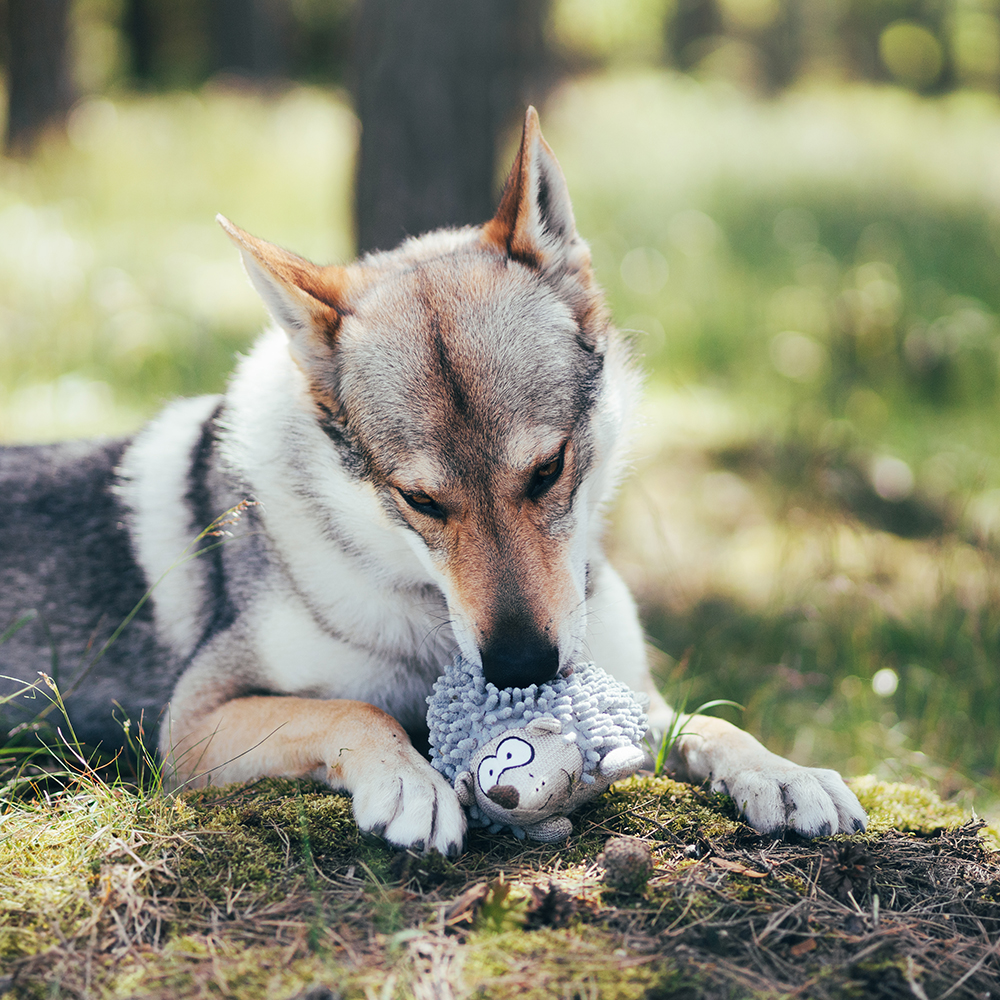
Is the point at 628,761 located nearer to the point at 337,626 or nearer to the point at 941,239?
the point at 337,626

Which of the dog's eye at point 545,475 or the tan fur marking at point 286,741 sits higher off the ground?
the dog's eye at point 545,475

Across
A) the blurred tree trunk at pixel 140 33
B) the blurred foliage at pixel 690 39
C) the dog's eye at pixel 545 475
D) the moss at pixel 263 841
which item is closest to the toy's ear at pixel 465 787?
the moss at pixel 263 841

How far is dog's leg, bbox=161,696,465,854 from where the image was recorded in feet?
7.20

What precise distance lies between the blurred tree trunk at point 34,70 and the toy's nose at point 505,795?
37.4 feet

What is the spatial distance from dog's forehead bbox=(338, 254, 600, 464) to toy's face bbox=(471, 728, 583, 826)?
80cm

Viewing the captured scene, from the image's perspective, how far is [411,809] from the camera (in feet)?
7.20

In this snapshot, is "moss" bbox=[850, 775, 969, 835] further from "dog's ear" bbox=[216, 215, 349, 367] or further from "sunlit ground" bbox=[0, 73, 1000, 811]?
"dog's ear" bbox=[216, 215, 349, 367]

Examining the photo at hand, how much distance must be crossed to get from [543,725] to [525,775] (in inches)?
5.2

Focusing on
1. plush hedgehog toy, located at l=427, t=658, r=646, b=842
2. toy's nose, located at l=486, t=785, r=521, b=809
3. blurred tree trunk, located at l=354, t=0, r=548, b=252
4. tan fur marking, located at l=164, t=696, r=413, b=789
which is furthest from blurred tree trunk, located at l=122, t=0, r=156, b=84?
toy's nose, located at l=486, t=785, r=521, b=809

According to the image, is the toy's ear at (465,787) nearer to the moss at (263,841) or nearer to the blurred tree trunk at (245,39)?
the moss at (263,841)

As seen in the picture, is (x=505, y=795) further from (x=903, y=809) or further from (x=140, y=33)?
(x=140, y=33)

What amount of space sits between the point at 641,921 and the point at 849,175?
1243cm

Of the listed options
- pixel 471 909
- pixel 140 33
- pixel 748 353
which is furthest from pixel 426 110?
pixel 140 33

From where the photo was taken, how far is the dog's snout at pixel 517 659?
232 cm
